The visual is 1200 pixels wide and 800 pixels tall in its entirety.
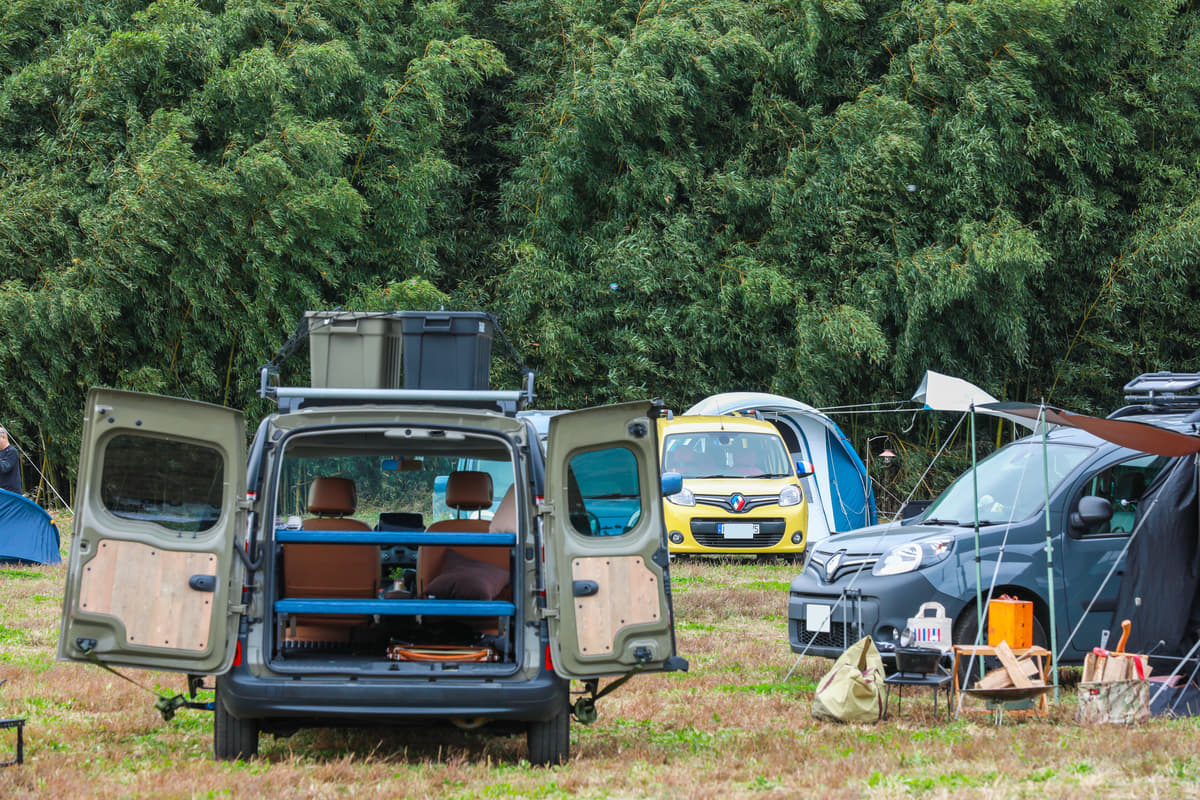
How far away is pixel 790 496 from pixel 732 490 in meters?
0.64

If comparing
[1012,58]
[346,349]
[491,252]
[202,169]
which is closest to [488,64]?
[491,252]

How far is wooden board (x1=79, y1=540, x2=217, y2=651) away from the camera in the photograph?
445cm

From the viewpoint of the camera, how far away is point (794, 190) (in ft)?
53.5

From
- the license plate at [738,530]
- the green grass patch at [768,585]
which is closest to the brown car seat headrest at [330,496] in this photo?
the green grass patch at [768,585]

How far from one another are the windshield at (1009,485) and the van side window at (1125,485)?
6.3 inches

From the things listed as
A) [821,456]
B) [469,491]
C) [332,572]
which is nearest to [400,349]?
[469,491]

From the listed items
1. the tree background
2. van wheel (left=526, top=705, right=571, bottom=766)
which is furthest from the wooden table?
the tree background

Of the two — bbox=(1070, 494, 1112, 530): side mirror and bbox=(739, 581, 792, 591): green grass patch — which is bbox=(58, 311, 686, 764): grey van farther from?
bbox=(739, 581, 792, 591): green grass patch

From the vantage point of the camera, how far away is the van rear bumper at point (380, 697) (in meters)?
4.54

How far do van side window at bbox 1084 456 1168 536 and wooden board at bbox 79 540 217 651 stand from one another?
15.7ft

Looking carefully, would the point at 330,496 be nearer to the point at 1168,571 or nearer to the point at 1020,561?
the point at 1020,561

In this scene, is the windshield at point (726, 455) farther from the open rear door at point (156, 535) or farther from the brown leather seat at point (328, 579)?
the open rear door at point (156, 535)

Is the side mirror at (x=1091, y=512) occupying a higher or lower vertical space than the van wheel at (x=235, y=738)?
higher

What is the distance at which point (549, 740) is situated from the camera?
4875mm
